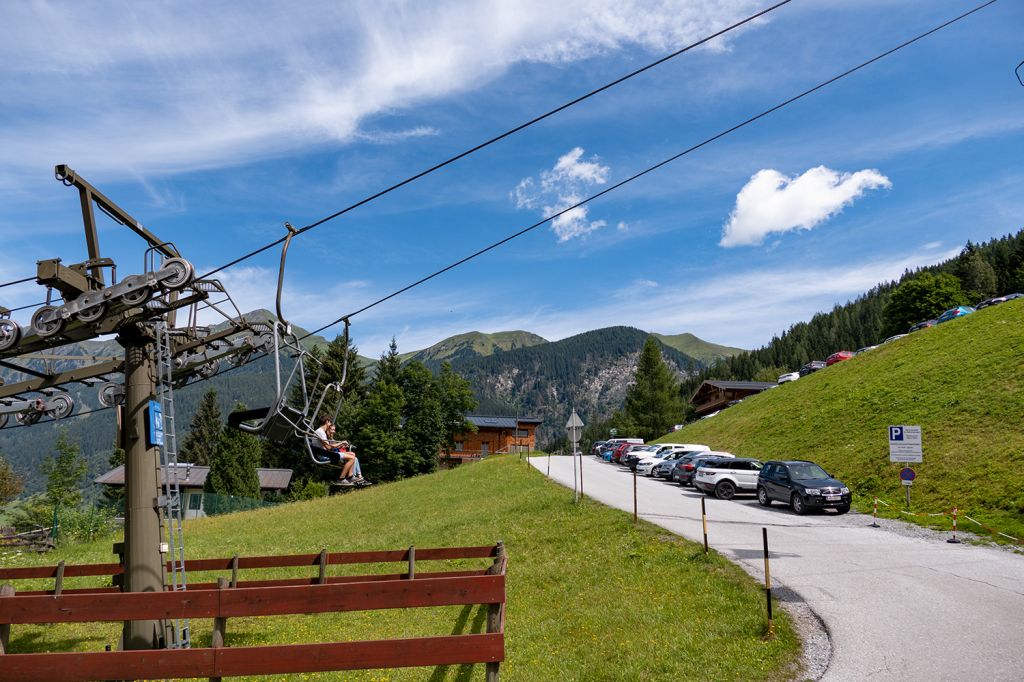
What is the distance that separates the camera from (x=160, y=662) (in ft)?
22.1

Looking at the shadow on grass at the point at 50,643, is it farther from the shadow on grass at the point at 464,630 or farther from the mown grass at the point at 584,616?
the shadow on grass at the point at 464,630

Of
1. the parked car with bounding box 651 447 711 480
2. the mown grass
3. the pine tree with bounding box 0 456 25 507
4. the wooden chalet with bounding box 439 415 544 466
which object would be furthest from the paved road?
the wooden chalet with bounding box 439 415 544 466

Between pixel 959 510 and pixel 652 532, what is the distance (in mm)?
9907

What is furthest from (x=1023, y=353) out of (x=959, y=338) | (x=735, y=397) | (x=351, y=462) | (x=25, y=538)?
(x=735, y=397)

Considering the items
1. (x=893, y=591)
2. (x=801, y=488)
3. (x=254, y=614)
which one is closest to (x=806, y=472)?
(x=801, y=488)

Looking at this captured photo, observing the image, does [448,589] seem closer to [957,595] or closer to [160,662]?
[160,662]

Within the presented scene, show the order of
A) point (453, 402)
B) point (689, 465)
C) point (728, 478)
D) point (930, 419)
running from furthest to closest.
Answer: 1. point (453, 402)
2. point (689, 465)
3. point (728, 478)
4. point (930, 419)

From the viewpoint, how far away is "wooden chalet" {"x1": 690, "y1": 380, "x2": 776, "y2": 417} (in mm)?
88000

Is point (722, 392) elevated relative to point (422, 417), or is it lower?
elevated

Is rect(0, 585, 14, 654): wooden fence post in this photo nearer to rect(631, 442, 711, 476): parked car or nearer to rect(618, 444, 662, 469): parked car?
rect(631, 442, 711, 476): parked car

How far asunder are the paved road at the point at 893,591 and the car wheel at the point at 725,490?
7.24 m

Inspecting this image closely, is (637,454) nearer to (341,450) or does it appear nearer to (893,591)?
(893,591)

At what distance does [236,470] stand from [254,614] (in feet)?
205

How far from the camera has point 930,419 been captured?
2772cm
